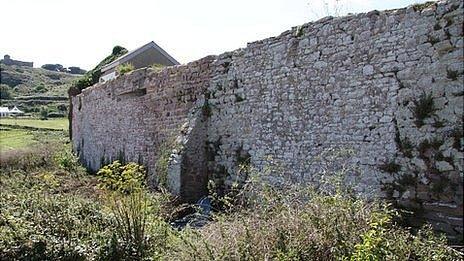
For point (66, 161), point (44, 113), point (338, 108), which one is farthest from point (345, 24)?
point (44, 113)

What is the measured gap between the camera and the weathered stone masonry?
7000 millimetres

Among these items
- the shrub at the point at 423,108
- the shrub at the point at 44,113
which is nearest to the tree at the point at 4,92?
the shrub at the point at 44,113

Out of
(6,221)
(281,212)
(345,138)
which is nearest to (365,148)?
(345,138)

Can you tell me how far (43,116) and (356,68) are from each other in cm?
5091

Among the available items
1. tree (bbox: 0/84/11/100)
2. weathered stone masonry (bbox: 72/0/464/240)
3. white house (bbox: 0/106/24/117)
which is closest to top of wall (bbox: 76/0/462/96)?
weathered stone masonry (bbox: 72/0/464/240)

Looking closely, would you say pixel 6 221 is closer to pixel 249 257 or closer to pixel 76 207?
pixel 76 207

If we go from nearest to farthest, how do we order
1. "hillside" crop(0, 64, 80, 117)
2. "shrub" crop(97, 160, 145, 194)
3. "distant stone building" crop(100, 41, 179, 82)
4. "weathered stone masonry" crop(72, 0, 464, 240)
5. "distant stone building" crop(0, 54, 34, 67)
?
"weathered stone masonry" crop(72, 0, 464, 240) < "shrub" crop(97, 160, 145, 194) < "distant stone building" crop(100, 41, 179, 82) < "hillside" crop(0, 64, 80, 117) < "distant stone building" crop(0, 54, 34, 67)

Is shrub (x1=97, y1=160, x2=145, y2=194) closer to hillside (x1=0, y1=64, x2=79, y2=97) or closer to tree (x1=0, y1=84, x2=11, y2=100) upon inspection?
hillside (x1=0, y1=64, x2=79, y2=97)

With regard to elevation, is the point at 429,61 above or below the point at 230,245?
above

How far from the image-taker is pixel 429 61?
720cm

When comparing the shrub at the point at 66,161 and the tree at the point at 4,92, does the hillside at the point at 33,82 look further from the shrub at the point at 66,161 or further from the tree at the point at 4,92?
the shrub at the point at 66,161

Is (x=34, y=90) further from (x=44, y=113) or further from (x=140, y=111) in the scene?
(x=140, y=111)

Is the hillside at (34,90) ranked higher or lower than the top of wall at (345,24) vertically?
higher

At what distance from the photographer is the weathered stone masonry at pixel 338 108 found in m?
7.00
